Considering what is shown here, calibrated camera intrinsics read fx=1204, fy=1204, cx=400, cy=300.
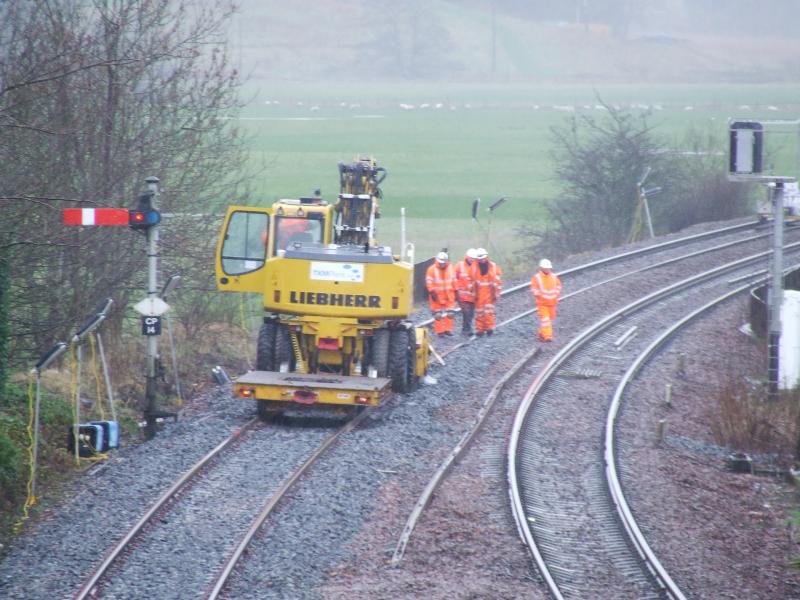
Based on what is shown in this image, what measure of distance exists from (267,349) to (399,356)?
195cm

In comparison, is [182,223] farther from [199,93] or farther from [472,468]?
[472,468]

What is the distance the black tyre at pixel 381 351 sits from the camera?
17656 millimetres

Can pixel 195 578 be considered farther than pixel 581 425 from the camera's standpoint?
No

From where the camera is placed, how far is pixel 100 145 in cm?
1945

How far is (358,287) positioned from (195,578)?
6551mm

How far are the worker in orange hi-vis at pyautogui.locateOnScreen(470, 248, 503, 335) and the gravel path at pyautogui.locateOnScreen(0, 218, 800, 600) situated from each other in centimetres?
415

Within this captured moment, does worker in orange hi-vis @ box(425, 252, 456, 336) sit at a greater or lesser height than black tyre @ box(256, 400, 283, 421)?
greater

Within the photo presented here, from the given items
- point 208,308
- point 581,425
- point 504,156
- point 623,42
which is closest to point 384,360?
point 581,425

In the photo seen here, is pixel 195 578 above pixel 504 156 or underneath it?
underneath

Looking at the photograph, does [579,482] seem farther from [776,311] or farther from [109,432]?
[776,311]

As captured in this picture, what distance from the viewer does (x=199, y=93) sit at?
2180 centimetres

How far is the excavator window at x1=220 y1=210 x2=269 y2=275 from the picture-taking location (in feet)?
58.4

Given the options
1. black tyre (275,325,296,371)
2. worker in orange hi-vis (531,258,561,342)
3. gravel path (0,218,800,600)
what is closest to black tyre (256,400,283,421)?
gravel path (0,218,800,600)

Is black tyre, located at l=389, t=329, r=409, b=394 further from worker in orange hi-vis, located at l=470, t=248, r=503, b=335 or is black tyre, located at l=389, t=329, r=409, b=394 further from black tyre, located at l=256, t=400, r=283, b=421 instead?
worker in orange hi-vis, located at l=470, t=248, r=503, b=335
